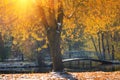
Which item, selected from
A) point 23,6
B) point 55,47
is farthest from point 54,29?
point 23,6

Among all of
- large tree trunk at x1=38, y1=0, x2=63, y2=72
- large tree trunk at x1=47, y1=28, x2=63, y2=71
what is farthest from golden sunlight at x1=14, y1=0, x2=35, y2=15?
large tree trunk at x1=47, y1=28, x2=63, y2=71

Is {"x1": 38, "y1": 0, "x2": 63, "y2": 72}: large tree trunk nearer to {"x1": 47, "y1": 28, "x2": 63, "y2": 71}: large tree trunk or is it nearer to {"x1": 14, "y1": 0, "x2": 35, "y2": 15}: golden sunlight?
{"x1": 47, "y1": 28, "x2": 63, "y2": 71}: large tree trunk

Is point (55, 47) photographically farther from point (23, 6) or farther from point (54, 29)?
point (23, 6)

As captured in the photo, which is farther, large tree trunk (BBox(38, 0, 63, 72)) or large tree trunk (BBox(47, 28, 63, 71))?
large tree trunk (BBox(47, 28, 63, 71))

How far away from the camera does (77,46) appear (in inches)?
3477

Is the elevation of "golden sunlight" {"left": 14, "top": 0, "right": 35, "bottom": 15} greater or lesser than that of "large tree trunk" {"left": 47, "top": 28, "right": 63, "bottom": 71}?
greater

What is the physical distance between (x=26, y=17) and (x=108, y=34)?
1653 inches

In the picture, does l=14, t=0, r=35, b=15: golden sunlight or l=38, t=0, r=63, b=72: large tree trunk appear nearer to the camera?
l=14, t=0, r=35, b=15: golden sunlight

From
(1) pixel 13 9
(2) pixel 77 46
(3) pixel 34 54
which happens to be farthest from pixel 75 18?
(2) pixel 77 46

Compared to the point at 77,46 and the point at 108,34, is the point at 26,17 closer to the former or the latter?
the point at 108,34

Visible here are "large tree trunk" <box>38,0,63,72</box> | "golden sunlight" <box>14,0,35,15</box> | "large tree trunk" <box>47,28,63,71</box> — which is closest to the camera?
→ "golden sunlight" <box>14,0,35,15</box>

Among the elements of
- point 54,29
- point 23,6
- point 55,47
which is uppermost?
point 23,6

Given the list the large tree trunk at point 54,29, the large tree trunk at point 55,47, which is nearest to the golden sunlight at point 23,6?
the large tree trunk at point 54,29

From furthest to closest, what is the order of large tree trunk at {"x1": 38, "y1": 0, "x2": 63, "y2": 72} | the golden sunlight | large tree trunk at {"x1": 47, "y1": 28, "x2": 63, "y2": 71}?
1. large tree trunk at {"x1": 47, "y1": 28, "x2": 63, "y2": 71}
2. large tree trunk at {"x1": 38, "y1": 0, "x2": 63, "y2": 72}
3. the golden sunlight
